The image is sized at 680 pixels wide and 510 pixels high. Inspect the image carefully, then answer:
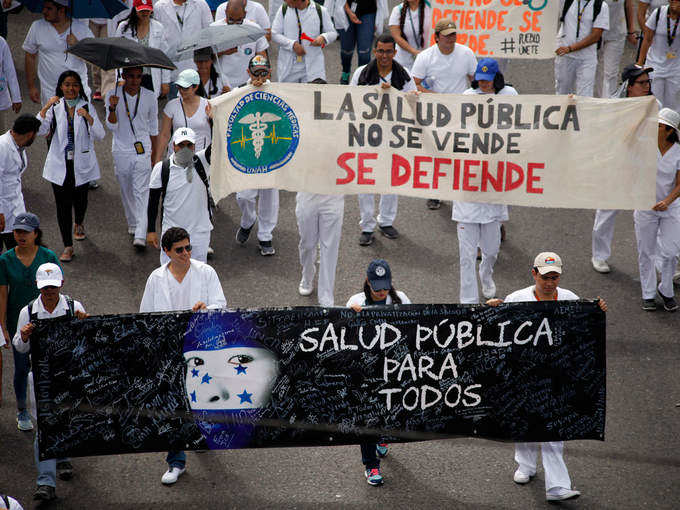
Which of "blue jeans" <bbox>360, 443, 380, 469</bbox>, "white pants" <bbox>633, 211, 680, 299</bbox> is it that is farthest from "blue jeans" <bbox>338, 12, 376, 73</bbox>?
"blue jeans" <bbox>360, 443, 380, 469</bbox>

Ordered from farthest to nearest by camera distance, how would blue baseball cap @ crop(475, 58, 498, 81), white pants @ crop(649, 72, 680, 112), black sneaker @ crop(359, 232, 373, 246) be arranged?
white pants @ crop(649, 72, 680, 112), black sneaker @ crop(359, 232, 373, 246), blue baseball cap @ crop(475, 58, 498, 81)

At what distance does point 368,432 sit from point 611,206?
131 inches

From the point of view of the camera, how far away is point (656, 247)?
10.8m

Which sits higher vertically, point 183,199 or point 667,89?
point 667,89

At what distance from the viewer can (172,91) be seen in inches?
520

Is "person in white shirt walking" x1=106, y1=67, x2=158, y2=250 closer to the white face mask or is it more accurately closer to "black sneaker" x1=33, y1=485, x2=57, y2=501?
the white face mask

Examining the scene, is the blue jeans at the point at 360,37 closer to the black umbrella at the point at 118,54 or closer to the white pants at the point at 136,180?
the black umbrella at the point at 118,54

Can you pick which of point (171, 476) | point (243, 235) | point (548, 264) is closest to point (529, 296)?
point (548, 264)

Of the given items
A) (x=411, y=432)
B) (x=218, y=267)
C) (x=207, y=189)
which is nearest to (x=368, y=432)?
(x=411, y=432)

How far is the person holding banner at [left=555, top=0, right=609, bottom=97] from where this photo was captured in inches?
517

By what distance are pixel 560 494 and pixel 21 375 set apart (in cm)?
431

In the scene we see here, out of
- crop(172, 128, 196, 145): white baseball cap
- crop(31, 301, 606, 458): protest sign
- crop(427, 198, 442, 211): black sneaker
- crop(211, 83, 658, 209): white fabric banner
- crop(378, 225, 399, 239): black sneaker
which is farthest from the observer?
crop(427, 198, 442, 211): black sneaker

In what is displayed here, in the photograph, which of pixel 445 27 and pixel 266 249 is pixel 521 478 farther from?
pixel 445 27

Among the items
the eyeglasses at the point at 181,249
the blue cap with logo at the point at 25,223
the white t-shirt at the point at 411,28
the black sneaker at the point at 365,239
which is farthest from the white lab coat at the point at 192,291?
the white t-shirt at the point at 411,28
